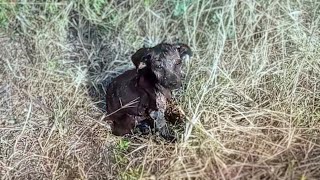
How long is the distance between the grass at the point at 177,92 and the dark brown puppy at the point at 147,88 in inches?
4.8

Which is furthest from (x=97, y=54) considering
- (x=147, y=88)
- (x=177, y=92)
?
(x=147, y=88)

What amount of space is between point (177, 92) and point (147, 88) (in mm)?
416

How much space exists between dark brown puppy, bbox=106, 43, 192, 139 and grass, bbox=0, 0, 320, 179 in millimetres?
121

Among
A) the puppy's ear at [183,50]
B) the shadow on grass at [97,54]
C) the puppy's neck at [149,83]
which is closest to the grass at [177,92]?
the shadow on grass at [97,54]

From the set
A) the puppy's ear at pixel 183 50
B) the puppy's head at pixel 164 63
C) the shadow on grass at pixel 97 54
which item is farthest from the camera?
the shadow on grass at pixel 97 54

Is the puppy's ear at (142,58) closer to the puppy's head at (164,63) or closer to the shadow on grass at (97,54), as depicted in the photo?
the puppy's head at (164,63)

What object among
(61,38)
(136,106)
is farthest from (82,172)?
(61,38)

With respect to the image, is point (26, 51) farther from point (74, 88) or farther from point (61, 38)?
point (74, 88)

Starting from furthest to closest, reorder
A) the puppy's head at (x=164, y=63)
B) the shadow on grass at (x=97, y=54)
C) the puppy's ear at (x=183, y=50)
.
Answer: the shadow on grass at (x=97, y=54), the puppy's ear at (x=183, y=50), the puppy's head at (x=164, y=63)

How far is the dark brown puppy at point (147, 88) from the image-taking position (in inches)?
124

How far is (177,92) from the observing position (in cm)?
369

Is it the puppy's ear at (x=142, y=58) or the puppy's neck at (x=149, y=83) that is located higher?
the puppy's ear at (x=142, y=58)

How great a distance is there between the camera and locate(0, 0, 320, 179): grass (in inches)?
127

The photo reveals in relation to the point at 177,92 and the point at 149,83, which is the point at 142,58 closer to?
the point at 149,83
